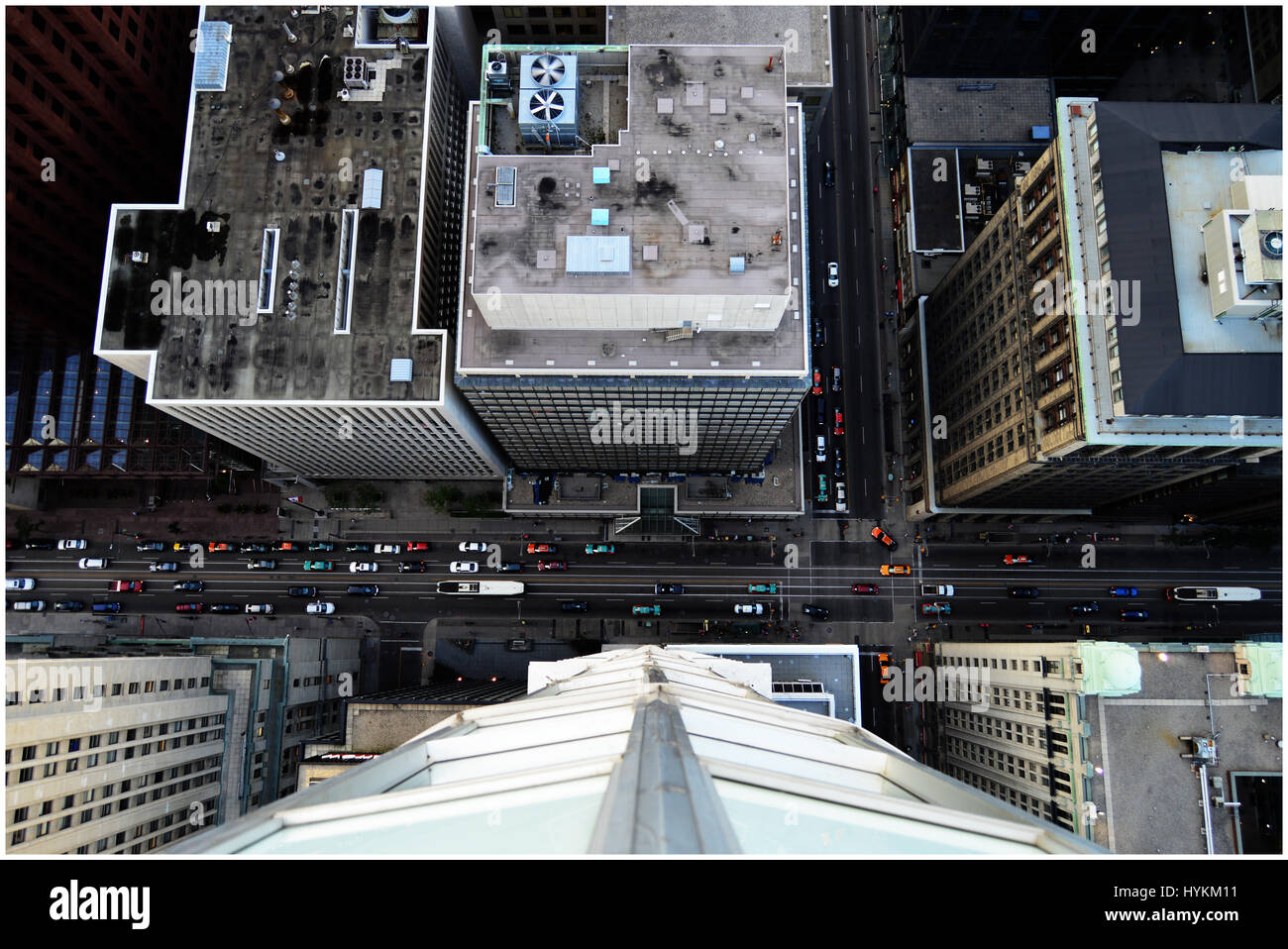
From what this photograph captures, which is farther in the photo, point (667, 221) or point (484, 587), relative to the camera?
point (484, 587)

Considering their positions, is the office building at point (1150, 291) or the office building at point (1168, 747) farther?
the office building at point (1168, 747)

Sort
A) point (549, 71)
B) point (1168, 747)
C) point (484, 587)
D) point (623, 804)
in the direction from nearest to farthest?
1. point (623, 804)
2. point (1168, 747)
3. point (549, 71)
4. point (484, 587)

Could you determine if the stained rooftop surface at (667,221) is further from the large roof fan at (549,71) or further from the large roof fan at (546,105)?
the large roof fan at (549,71)

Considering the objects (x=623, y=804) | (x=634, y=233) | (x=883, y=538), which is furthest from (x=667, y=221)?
(x=883, y=538)

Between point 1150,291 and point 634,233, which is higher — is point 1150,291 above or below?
below

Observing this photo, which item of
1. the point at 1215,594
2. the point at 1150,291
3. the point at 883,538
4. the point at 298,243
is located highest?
the point at 298,243

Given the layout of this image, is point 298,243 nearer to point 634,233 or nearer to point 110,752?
point 634,233

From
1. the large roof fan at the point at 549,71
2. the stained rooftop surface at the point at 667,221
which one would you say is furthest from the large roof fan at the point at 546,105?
the stained rooftop surface at the point at 667,221
